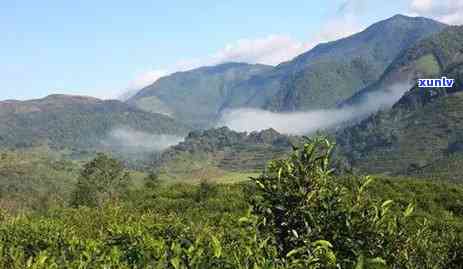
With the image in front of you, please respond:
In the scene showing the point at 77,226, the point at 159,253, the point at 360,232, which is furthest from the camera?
the point at 77,226

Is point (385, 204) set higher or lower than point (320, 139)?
lower

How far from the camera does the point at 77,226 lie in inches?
2694

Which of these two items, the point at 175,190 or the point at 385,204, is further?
the point at 175,190

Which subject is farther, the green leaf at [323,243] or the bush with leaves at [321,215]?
the bush with leaves at [321,215]

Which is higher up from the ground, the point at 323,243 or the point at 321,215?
the point at 321,215

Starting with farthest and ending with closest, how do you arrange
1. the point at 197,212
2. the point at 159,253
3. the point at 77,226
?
the point at 197,212
the point at 77,226
the point at 159,253

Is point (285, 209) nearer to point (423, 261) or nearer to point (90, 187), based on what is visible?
point (423, 261)

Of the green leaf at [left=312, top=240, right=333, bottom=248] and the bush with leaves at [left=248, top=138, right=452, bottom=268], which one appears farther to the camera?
the bush with leaves at [left=248, top=138, right=452, bottom=268]

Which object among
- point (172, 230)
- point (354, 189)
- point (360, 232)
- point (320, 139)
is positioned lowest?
point (172, 230)

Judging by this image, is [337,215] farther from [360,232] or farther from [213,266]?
[213,266]

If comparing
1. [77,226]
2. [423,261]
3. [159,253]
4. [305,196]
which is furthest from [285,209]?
[77,226]

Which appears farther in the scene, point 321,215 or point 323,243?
point 321,215

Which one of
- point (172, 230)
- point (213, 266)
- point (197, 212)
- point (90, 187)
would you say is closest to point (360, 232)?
point (213, 266)

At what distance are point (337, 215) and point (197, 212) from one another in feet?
264
